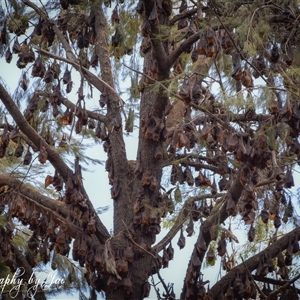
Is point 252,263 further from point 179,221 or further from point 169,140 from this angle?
point 169,140

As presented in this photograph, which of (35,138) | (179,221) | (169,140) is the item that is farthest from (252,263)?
(35,138)

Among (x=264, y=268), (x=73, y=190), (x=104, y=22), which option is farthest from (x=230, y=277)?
(x=104, y=22)

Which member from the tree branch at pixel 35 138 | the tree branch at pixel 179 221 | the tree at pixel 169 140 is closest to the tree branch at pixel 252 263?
the tree at pixel 169 140

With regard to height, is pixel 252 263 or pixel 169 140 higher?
pixel 169 140

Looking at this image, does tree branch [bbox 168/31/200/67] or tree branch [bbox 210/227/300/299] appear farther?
tree branch [bbox 210/227/300/299]

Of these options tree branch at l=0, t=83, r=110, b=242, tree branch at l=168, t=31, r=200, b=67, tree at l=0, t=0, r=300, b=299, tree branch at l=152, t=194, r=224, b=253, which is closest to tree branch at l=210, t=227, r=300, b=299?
tree at l=0, t=0, r=300, b=299

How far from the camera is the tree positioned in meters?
6.23

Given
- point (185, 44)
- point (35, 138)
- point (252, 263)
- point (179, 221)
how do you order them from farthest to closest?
point (179, 221)
point (252, 263)
point (35, 138)
point (185, 44)

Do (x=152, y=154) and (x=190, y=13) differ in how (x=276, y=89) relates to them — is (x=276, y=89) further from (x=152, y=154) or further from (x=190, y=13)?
(x=152, y=154)

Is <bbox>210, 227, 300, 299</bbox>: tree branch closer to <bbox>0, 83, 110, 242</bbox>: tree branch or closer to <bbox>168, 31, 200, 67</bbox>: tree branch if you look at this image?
<bbox>0, 83, 110, 242</bbox>: tree branch

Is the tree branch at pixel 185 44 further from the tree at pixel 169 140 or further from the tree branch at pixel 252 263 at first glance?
the tree branch at pixel 252 263

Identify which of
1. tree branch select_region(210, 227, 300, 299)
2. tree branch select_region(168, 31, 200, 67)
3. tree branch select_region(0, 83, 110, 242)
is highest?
tree branch select_region(168, 31, 200, 67)

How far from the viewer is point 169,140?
26.0 ft

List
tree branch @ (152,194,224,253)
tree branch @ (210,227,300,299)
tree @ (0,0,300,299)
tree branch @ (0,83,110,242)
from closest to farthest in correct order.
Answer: tree @ (0,0,300,299)
tree branch @ (0,83,110,242)
tree branch @ (210,227,300,299)
tree branch @ (152,194,224,253)
